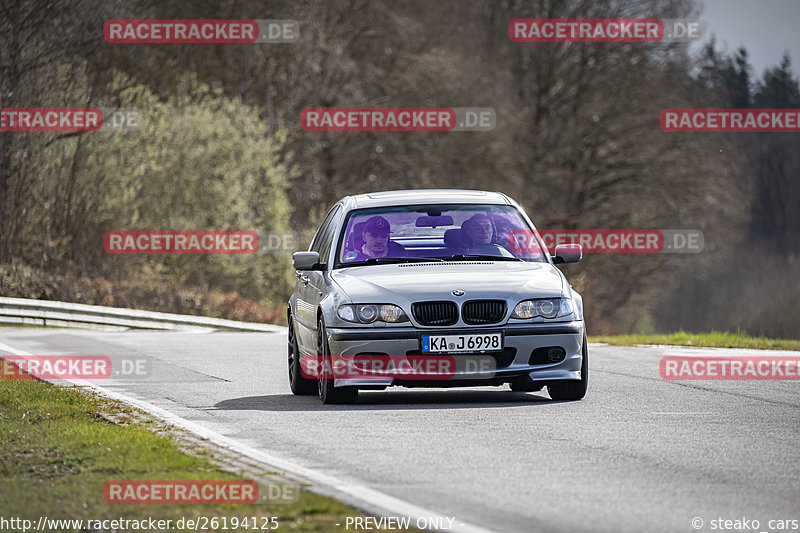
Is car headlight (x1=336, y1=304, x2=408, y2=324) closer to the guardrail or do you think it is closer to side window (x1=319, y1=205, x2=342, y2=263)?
side window (x1=319, y1=205, x2=342, y2=263)

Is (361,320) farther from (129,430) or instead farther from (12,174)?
(12,174)

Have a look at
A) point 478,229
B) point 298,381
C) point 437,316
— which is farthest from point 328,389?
point 478,229

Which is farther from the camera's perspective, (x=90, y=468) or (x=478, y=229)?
(x=478, y=229)

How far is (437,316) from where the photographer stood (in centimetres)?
1262

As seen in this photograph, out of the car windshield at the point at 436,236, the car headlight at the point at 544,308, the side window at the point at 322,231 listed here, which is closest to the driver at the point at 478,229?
the car windshield at the point at 436,236

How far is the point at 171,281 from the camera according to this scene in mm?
42438

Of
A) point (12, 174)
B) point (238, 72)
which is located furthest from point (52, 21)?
point (238, 72)

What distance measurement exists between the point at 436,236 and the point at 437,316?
1.49 m

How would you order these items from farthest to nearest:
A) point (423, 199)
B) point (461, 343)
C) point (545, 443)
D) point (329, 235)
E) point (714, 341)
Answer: point (714, 341), point (329, 235), point (423, 199), point (461, 343), point (545, 443)

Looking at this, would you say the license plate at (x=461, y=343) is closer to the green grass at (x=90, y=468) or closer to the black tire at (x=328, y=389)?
the black tire at (x=328, y=389)

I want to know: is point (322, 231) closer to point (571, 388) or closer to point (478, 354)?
point (478, 354)

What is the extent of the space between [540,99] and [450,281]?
142 ft

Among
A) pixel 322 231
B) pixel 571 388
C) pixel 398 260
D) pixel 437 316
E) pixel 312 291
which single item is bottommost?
pixel 571 388

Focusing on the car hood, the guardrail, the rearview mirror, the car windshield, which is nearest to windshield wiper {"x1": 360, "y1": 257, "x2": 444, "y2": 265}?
the car windshield
